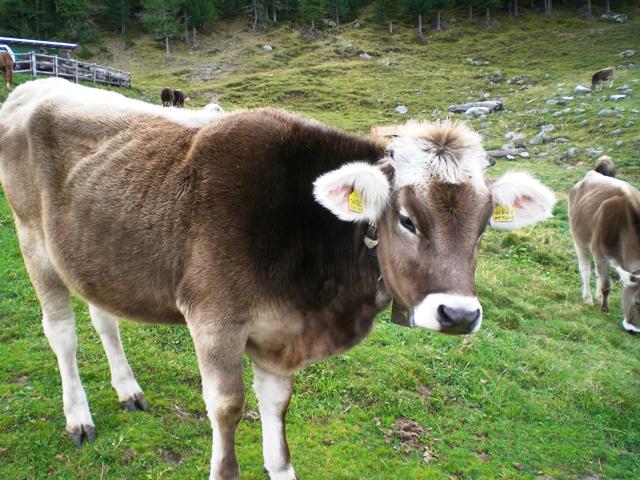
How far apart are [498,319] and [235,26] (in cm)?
7344

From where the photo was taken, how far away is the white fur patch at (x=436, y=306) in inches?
106

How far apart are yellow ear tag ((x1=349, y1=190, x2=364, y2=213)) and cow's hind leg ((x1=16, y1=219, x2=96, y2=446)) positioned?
9.56 ft

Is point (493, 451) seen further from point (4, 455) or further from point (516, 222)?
point (4, 455)

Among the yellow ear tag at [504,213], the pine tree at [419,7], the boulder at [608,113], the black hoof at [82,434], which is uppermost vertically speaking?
the pine tree at [419,7]

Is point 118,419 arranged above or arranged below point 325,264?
below

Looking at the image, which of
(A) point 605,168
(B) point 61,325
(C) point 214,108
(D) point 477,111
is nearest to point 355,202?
(B) point 61,325

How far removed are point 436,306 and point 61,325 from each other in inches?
139

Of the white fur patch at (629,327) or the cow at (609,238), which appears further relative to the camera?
the cow at (609,238)

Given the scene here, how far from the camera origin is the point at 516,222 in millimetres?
3328

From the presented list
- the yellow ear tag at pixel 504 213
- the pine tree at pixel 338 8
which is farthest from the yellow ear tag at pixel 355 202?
the pine tree at pixel 338 8

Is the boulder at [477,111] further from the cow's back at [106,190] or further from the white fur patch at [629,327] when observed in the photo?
the cow's back at [106,190]

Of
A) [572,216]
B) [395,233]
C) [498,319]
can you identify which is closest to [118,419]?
[395,233]

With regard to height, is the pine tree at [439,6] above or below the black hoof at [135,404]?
above

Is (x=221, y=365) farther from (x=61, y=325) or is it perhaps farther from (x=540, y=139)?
(x=540, y=139)
